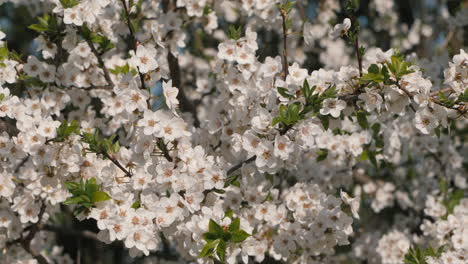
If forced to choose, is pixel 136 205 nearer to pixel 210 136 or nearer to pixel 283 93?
pixel 210 136

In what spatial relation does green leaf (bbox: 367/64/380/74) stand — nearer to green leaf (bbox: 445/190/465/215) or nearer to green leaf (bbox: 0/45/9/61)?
green leaf (bbox: 445/190/465/215)

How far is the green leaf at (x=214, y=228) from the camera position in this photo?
123 inches

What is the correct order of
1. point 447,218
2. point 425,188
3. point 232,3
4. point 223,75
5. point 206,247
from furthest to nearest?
point 425,188 < point 232,3 < point 447,218 < point 223,75 < point 206,247

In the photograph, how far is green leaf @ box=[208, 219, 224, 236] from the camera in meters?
3.11

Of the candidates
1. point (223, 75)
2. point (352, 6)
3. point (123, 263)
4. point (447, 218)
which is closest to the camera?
point (352, 6)

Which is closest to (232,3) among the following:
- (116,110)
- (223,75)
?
(223,75)

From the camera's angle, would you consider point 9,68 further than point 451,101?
Yes

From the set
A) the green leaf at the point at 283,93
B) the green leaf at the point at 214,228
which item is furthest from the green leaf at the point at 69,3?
the green leaf at the point at 214,228

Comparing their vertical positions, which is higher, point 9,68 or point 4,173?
point 9,68

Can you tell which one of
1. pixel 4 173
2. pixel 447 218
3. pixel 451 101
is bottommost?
pixel 447 218

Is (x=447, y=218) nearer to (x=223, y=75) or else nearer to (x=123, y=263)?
(x=223, y=75)

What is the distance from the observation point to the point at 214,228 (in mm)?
3117

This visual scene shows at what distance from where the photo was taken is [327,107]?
3385 millimetres

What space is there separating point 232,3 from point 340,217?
2320 millimetres
